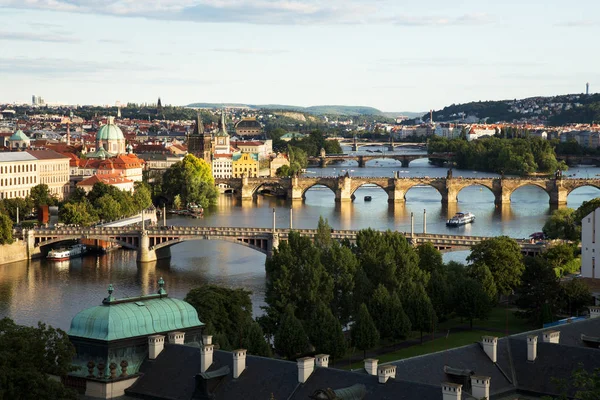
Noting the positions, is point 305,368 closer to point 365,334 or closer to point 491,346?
point 491,346

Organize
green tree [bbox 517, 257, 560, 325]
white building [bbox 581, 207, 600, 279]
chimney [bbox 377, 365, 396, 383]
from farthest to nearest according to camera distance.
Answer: white building [bbox 581, 207, 600, 279] < green tree [bbox 517, 257, 560, 325] < chimney [bbox 377, 365, 396, 383]

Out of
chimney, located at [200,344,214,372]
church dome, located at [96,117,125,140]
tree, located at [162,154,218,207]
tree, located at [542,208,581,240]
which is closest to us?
chimney, located at [200,344,214,372]

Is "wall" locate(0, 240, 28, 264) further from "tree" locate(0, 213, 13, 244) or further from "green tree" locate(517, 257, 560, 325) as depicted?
"green tree" locate(517, 257, 560, 325)

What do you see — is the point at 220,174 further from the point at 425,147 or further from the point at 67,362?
the point at 67,362

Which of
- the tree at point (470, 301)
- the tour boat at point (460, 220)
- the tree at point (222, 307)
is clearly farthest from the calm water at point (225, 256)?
the tree at point (470, 301)

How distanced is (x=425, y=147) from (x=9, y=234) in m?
136

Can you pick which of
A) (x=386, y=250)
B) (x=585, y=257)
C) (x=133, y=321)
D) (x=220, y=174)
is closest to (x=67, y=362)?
(x=133, y=321)

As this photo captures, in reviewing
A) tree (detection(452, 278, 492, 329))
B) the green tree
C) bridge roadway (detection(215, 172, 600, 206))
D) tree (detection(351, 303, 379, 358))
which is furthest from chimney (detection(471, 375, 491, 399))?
bridge roadway (detection(215, 172, 600, 206))

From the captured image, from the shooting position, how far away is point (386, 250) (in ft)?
130

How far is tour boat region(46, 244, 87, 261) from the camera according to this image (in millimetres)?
58500

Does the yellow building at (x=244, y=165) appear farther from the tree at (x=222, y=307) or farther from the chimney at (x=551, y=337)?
the chimney at (x=551, y=337)

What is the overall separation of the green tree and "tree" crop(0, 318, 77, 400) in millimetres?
18896

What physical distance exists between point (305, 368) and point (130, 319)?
3662 millimetres

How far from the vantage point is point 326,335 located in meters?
31.6
